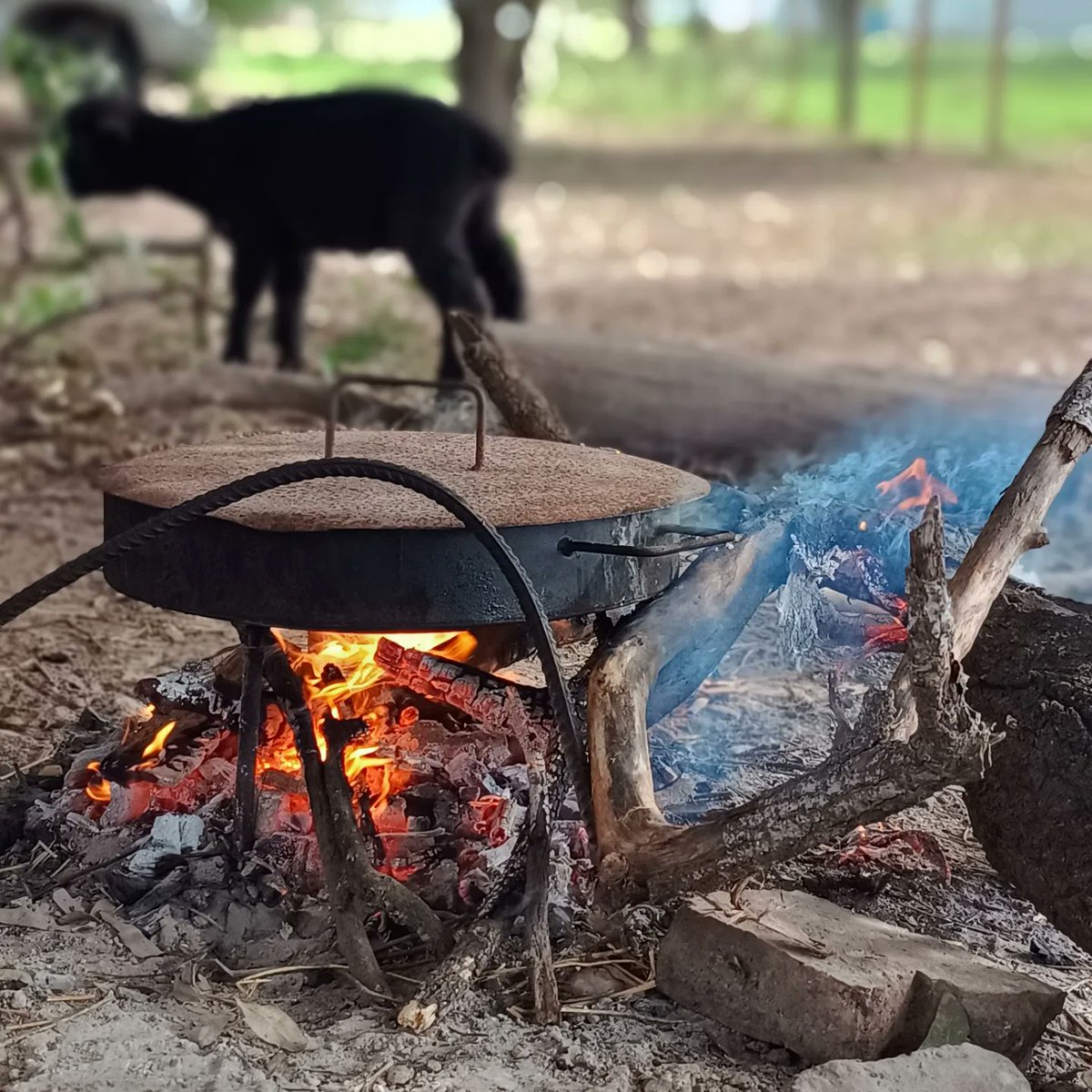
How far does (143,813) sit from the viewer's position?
2807 millimetres

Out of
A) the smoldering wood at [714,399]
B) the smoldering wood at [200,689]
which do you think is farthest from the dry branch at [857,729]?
the smoldering wood at [714,399]

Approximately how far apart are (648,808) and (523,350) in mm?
3688

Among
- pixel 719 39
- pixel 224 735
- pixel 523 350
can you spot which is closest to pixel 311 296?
pixel 523 350

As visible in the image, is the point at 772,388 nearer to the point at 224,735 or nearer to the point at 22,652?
the point at 22,652

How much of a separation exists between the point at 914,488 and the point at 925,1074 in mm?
1379

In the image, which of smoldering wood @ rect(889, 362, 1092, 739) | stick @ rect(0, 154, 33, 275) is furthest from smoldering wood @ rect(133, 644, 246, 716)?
stick @ rect(0, 154, 33, 275)

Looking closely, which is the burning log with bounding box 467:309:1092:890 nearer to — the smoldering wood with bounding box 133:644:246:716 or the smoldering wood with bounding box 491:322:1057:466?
the smoldering wood with bounding box 133:644:246:716

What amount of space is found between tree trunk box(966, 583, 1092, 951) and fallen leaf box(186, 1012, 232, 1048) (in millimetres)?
1331

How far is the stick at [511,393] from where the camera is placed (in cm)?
368

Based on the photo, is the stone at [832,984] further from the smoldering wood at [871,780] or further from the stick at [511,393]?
the stick at [511,393]

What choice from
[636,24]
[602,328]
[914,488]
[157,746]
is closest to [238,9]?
[602,328]

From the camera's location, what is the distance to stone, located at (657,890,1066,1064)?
2.21 meters

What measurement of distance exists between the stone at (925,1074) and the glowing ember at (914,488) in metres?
1.23

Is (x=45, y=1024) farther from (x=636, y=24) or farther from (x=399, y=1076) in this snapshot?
(x=636, y=24)
